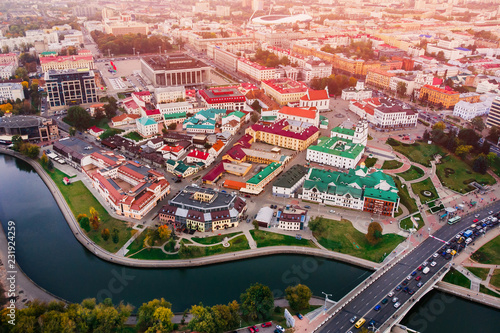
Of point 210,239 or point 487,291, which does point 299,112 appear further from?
point 487,291

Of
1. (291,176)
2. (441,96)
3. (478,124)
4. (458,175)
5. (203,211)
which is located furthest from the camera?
(441,96)

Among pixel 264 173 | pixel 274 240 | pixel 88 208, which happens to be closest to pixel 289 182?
pixel 264 173

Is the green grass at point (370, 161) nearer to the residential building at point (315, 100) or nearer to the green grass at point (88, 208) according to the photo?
the residential building at point (315, 100)

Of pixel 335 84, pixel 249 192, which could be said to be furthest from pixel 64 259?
pixel 335 84

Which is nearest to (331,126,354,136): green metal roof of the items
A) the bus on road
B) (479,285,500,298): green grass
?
the bus on road

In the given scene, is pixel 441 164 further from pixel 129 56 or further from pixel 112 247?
pixel 129 56

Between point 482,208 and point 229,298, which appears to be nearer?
point 229,298

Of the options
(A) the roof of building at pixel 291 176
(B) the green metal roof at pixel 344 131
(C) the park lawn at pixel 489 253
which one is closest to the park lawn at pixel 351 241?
(C) the park lawn at pixel 489 253
